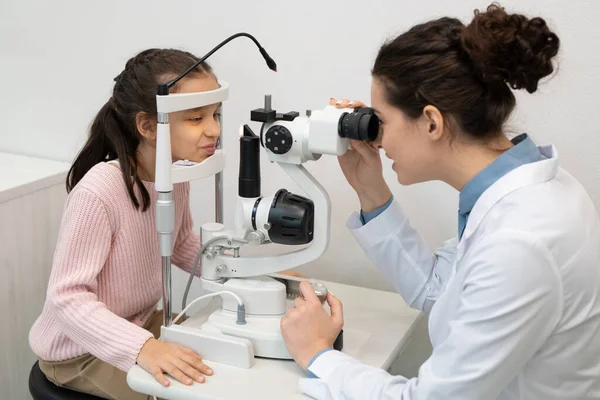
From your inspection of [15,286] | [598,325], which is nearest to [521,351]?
[598,325]

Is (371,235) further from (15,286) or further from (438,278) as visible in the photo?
(15,286)

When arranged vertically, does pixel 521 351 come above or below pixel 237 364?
above

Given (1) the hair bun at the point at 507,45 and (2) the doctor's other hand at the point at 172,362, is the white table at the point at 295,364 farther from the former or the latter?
(1) the hair bun at the point at 507,45

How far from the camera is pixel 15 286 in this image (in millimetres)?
1868

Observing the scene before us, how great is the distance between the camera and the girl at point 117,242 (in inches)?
52.6

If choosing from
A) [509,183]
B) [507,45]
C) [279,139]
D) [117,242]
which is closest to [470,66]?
[507,45]

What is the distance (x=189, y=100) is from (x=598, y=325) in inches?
29.2

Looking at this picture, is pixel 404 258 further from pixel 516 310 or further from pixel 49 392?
pixel 49 392

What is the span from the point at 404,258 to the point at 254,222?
334 mm

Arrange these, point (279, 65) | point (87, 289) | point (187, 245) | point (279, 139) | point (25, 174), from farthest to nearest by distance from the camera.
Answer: point (25, 174) → point (279, 65) → point (187, 245) → point (87, 289) → point (279, 139)

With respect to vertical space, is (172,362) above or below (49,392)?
above

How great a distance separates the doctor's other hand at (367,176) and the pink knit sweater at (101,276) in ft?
1.32

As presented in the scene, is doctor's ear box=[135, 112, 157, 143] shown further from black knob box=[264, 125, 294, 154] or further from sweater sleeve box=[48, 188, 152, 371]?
black knob box=[264, 125, 294, 154]

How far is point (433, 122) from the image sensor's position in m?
1.13
